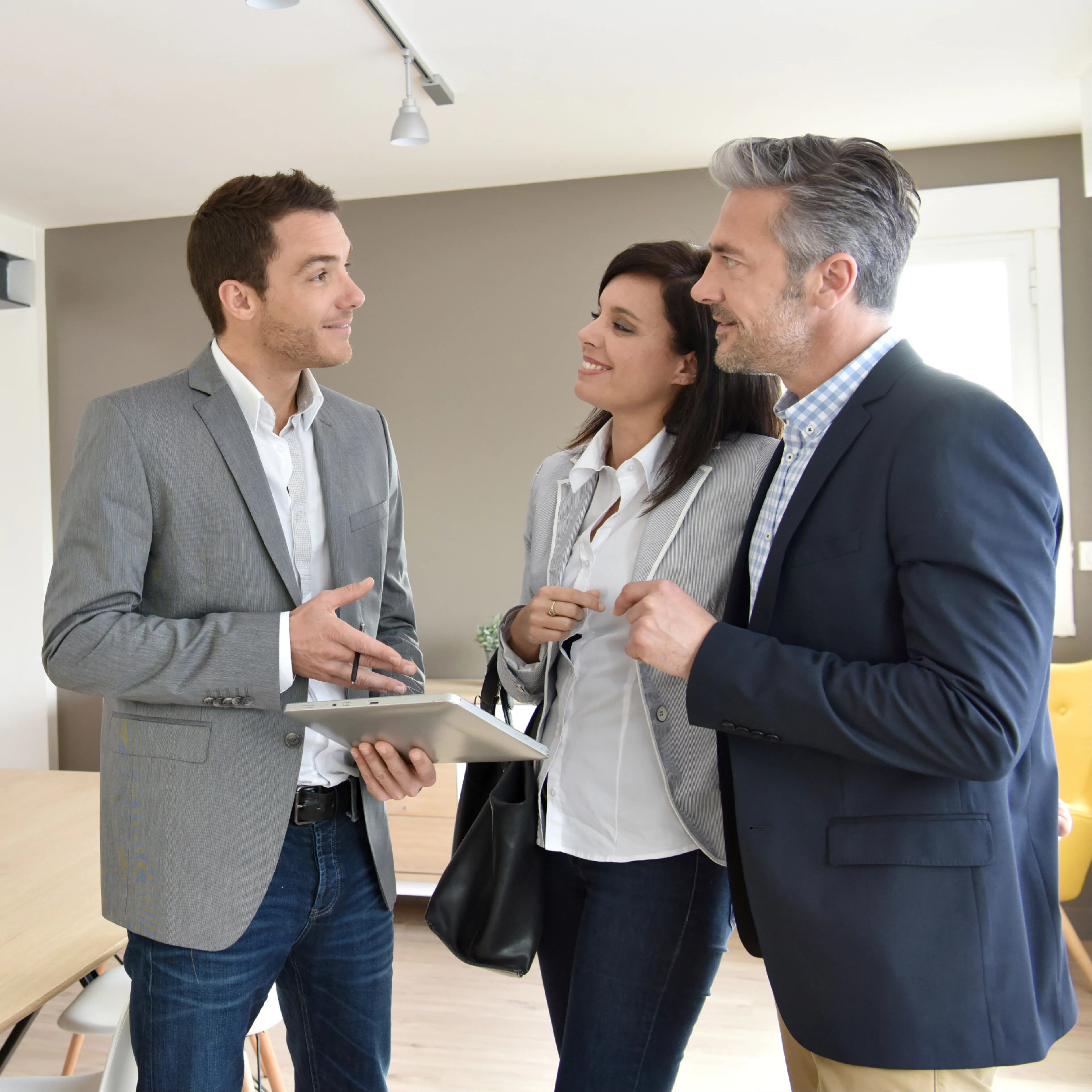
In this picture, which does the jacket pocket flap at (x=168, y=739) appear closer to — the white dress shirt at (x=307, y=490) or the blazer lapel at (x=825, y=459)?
the white dress shirt at (x=307, y=490)

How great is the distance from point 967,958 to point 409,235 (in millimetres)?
4018

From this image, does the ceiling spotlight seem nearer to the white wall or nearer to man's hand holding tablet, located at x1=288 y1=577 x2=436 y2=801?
man's hand holding tablet, located at x1=288 y1=577 x2=436 y2=801

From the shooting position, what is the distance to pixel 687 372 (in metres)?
1.59

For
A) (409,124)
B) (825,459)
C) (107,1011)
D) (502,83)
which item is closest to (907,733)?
(825,459)

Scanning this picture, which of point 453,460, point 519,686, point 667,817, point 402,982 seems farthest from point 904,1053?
point 453,460

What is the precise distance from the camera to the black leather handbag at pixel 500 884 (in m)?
1.46

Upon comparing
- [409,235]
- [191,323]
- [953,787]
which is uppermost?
[409,235]

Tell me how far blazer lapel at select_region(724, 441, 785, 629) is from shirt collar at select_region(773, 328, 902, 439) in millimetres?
97

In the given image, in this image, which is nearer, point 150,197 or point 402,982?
point 402,982

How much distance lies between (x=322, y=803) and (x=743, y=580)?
2.29 ft

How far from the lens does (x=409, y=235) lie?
4.44m

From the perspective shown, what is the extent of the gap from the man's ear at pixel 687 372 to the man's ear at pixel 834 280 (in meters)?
0.34

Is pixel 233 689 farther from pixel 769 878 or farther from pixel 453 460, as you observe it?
pixel 453 460

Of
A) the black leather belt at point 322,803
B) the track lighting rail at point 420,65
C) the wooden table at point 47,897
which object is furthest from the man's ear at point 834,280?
the track lighting rail at point 420,65
